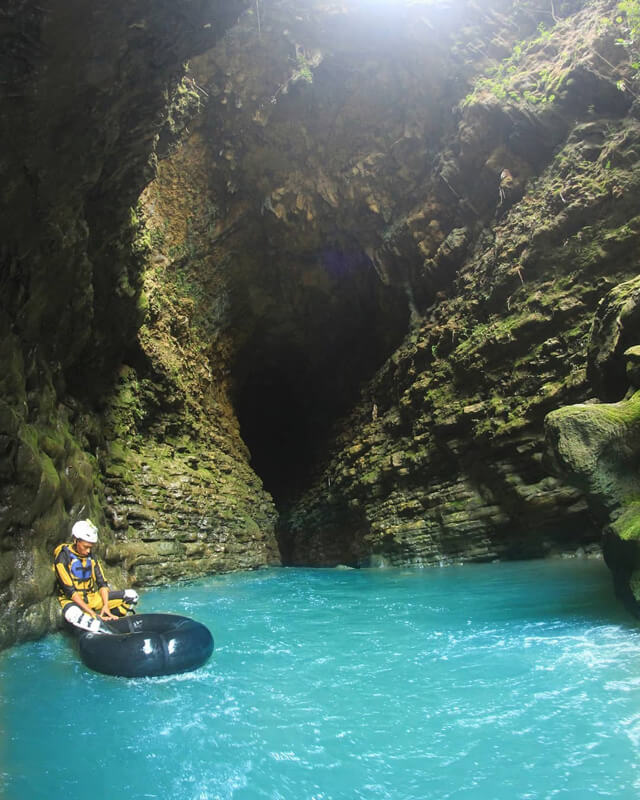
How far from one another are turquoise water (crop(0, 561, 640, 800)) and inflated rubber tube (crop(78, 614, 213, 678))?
10cm

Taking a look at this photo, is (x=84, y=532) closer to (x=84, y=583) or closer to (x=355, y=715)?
(x=84, y=583)

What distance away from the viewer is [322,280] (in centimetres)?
1720

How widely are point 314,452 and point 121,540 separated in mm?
10883

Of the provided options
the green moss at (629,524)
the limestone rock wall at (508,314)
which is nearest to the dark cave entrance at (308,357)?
the limestone rock wall at (508,314)

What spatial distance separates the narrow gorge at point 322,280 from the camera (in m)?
5.26

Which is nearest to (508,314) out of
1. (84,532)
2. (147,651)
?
(84,532)

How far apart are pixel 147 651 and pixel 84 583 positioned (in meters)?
1.87

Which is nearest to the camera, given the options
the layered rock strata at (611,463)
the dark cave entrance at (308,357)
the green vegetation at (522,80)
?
the layered rock strata at (611,463)

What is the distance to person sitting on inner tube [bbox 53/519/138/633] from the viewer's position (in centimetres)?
515

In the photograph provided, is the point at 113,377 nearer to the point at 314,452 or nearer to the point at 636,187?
the point at 314,452

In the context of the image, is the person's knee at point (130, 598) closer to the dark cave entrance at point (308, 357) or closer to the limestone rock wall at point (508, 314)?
the limestone rock wall at point (508, 314)

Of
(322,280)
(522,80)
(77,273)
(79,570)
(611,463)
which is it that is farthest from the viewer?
(322,280)

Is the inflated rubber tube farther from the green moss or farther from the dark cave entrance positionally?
the dark cave entrance

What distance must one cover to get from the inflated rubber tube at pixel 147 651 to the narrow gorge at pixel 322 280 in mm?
1292
